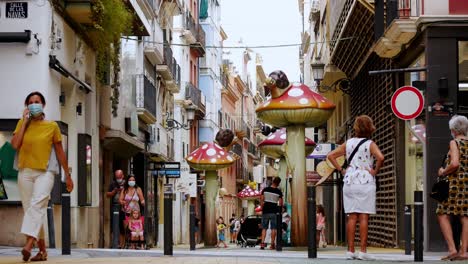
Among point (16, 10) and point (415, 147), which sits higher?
point (16, 10)

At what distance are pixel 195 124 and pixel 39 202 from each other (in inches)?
2355

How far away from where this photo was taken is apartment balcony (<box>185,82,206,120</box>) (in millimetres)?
65188

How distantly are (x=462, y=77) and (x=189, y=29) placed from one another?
4472 cm

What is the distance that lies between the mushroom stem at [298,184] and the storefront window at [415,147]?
2.37 metres

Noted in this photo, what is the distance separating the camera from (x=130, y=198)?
24.7 metres

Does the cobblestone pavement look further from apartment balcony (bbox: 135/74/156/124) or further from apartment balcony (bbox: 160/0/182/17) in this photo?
apartment balcony (bbox: 160/0/182/17)

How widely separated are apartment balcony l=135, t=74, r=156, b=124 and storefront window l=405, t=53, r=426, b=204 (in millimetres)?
13955

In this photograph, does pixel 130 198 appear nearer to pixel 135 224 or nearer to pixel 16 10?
pixel 135 224

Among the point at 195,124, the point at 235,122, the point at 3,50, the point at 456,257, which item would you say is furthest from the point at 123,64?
the point at 235,122

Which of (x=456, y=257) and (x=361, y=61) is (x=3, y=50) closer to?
(x=456, y=257)

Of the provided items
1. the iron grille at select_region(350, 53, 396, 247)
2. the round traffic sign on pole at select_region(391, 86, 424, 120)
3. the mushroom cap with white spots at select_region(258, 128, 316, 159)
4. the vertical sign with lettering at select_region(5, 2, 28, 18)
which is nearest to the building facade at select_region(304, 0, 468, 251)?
the iron grille at select_region(350, 53, 396, 247)

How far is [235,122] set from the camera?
10406cm

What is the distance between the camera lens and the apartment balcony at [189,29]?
63.9 meters

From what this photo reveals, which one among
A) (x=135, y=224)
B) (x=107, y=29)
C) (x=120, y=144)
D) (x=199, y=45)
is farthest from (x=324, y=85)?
(x=199, y=45)
